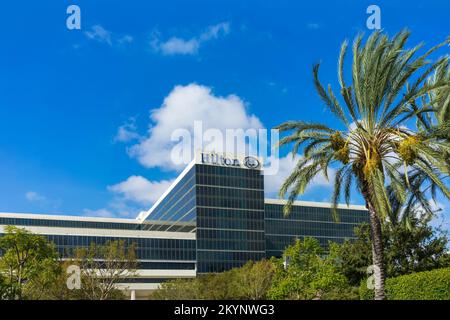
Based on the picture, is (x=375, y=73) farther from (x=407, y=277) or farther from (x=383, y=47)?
(x=407, y=277)

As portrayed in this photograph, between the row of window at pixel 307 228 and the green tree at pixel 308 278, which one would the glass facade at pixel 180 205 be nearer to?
the row of window at pixel 307 228

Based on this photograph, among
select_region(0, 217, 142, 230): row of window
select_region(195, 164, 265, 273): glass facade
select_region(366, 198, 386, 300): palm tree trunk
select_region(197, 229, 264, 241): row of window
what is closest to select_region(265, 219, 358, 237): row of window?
select_region(197, 229, 264, 241): row of window

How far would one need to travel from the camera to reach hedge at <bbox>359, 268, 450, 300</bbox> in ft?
104

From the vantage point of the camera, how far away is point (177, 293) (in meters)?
67.2

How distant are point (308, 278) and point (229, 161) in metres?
60.0

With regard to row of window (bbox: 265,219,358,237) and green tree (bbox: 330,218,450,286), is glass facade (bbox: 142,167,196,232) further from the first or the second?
green tree (bbox: 330,218,450,286)

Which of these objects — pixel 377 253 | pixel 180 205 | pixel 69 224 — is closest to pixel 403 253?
pixel 377 253

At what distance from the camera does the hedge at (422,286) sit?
31.7 m

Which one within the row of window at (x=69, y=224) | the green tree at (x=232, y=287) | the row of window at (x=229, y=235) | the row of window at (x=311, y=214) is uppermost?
the row of window at (x=311, y=214)

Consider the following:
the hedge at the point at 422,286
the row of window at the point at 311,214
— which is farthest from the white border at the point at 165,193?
the hedge at the point at 422,286

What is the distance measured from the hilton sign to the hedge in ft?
224

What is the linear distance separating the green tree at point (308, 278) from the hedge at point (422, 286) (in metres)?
6.60
